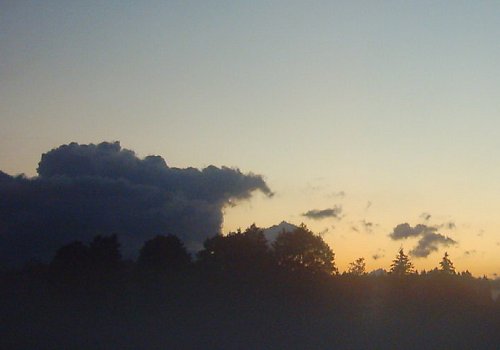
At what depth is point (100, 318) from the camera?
205 ft

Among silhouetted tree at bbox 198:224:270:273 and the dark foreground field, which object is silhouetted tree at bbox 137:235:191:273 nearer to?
silhouetted tree at bbox 198:224:270:273

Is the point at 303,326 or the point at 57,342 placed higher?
the point at 303,326

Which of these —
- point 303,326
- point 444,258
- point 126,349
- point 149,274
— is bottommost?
point 126,349

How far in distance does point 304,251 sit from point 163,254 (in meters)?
20.2

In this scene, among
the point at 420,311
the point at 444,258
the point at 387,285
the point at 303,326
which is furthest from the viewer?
the point at 444,258

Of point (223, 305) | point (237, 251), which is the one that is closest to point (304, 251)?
point (237, 251)

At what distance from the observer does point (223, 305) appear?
66.3m

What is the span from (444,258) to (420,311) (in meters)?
63.6

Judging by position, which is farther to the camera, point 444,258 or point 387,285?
point 444,258

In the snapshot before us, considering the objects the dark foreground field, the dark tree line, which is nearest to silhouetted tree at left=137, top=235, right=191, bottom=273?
the dark tree line

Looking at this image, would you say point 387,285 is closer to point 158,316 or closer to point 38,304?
point 158,316

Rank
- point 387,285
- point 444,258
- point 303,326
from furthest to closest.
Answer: point 444,258, point 387,285, point 303,326

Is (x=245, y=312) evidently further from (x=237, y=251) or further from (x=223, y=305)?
(x=237, y=251)

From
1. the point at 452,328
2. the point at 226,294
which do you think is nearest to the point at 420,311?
the point at 452,328
